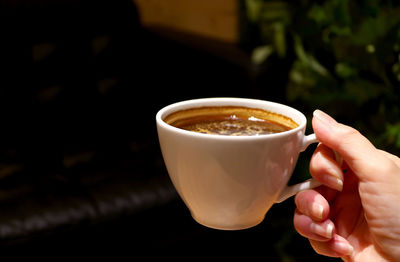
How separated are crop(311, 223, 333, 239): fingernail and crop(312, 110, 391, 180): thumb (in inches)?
5.0

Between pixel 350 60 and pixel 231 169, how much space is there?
86 centimetres

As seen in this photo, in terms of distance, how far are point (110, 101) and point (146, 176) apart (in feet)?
1.89

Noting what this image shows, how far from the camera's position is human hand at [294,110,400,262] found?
72 centimetres

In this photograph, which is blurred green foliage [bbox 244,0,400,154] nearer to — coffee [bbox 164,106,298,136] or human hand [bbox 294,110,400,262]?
human hand [bbox 294,110,400,262]

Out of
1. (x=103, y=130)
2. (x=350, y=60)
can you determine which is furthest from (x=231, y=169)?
(x=103, y=130)

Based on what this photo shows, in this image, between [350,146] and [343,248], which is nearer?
[350,146]

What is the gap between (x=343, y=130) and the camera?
0.72 metres

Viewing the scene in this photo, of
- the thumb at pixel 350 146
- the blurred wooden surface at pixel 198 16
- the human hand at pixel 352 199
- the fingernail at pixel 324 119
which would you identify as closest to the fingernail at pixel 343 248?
the human hand at pixel 352 199

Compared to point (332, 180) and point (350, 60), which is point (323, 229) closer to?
point (332, 180)

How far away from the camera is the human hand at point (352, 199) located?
72 cm

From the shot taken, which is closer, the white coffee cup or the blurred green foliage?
the white coffee cup

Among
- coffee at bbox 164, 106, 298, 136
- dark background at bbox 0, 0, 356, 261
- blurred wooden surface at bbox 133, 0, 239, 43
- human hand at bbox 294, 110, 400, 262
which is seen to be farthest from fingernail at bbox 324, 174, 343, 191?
blurred wooden surface at bbox 133, 0, 239, 43

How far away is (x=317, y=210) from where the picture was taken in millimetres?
786

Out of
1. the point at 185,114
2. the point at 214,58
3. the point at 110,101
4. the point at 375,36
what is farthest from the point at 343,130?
the point at 110,101
